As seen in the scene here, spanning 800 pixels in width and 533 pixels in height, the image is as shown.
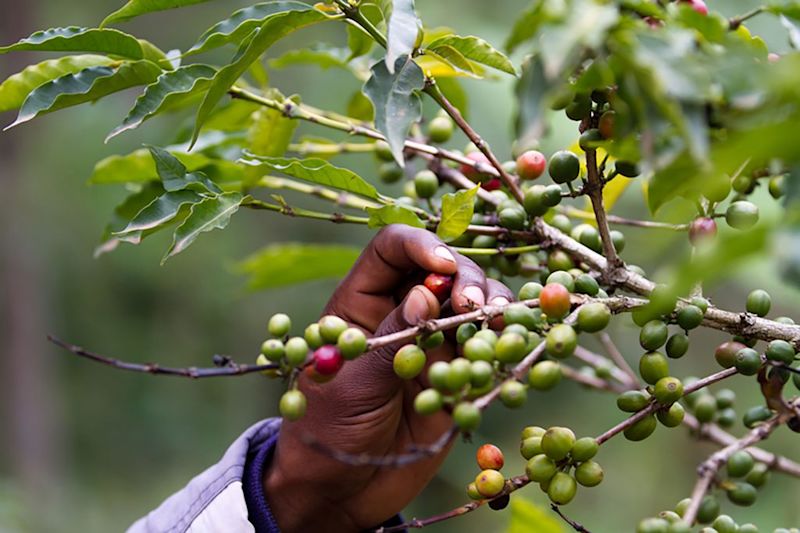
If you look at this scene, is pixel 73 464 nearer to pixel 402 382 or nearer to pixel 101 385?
pixel 101 385

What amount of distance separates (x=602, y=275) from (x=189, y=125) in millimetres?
659

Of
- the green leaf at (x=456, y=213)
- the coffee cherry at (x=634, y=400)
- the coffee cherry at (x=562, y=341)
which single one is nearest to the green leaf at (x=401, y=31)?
the green leaf at (x=456, y=213)

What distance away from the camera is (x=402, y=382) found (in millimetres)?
1091

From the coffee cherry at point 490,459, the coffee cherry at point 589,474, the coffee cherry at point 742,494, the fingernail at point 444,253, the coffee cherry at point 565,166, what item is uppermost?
the coffee cherry at point 565,166

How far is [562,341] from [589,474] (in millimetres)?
158

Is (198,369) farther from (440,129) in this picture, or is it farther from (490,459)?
(440,129)

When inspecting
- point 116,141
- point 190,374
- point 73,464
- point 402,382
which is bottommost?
point 73,464

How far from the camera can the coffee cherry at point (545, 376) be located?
2.13 feet

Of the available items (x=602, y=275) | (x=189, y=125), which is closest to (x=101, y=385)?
(x=189, y=125)

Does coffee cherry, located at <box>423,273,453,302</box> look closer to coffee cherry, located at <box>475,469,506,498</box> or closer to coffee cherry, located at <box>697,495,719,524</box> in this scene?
coffee cherry, located at <box>475,469,506,498</box>

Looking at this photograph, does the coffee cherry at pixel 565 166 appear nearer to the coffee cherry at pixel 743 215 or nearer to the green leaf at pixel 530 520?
the coffee cherry at pixel 743 215

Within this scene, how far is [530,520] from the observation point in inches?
23.3

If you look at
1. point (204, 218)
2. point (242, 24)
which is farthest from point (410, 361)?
point (242, 24)

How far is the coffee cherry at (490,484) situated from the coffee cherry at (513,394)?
A: 16cm
